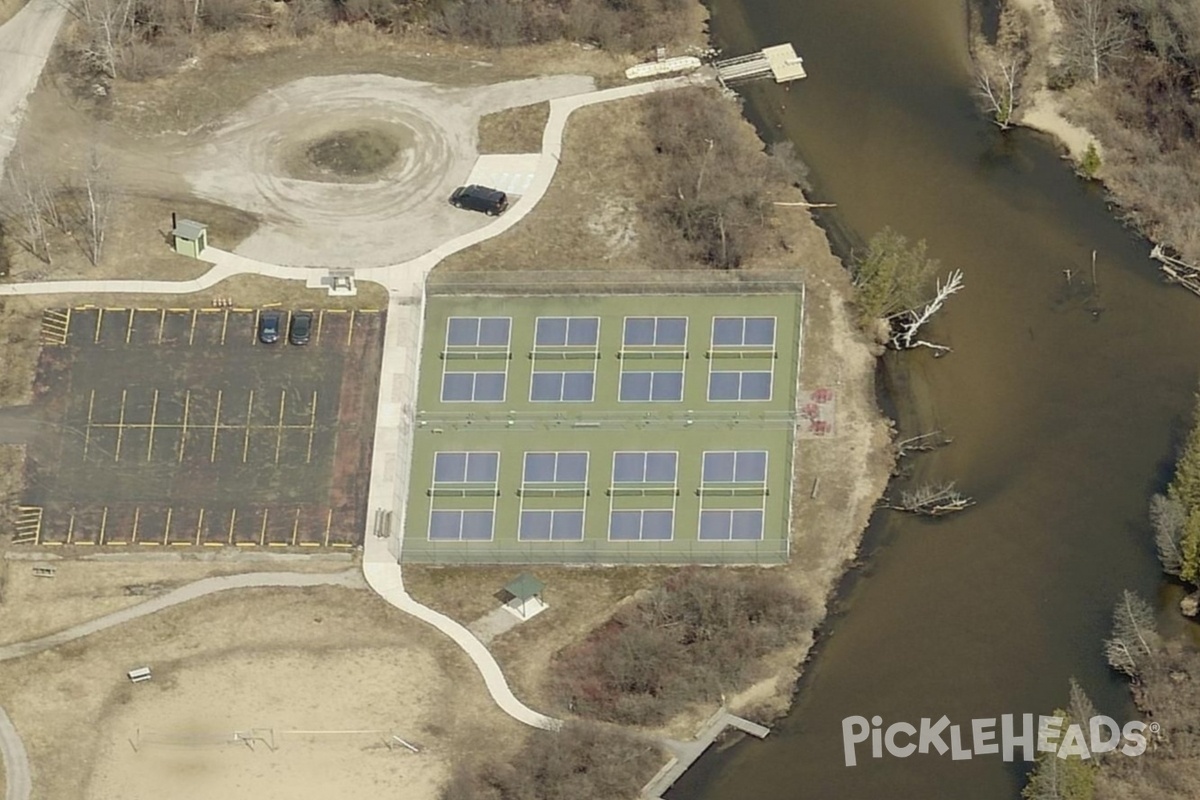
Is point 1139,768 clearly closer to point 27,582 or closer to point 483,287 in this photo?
point 483,287

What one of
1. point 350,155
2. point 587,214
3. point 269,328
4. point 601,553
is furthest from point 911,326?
point 350,155

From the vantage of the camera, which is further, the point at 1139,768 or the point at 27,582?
the point at 27,582

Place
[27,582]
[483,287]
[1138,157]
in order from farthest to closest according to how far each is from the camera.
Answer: [1138,157] → [483,287] → [27,582]

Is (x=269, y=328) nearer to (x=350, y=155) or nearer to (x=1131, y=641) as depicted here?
(x=350, y=155)

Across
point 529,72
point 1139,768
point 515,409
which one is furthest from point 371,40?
point 1139,768

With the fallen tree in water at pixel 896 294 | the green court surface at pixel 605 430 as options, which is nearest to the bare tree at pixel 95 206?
the green court surface at pixel 605 430
